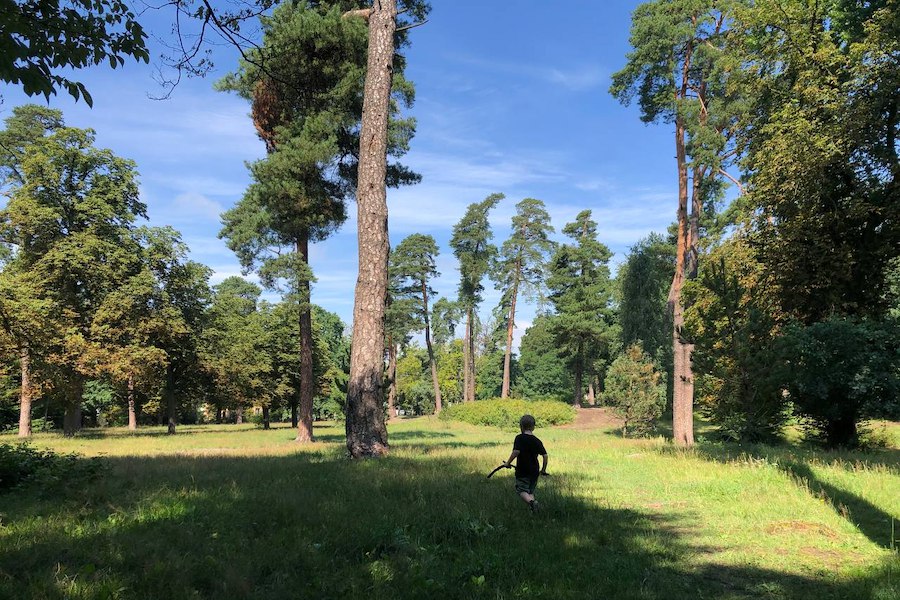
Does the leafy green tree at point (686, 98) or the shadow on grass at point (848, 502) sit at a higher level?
the leafy green tree at point (686, 98)

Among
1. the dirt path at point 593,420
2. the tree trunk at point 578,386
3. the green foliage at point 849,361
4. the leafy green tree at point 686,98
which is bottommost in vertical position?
the dirt path at point 593,420

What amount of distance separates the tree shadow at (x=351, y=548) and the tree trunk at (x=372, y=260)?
3771 mm

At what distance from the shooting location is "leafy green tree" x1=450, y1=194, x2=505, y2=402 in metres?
50.7

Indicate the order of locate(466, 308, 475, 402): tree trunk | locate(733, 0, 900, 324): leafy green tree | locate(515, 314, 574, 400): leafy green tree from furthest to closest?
locate(515, 314, 574, 400): leafy green tree
locate(466, 308, 475, 402): tree trunk
locate(733, 0, 900, 324): leafy green tree

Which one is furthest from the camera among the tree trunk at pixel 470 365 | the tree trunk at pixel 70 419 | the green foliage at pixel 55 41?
the tree trunk at pixel 470 365

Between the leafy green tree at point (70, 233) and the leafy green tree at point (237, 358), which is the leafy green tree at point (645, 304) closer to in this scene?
the leafy green tree at point (237, 358)

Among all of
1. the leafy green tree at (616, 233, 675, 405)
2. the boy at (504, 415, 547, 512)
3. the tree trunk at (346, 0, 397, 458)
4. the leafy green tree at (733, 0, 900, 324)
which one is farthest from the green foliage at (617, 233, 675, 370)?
the boy at (504, 415, 547, 512)

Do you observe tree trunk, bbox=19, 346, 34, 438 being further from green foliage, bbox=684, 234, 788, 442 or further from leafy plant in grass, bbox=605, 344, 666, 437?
leafy plant in grass, bbox=605, 344, 666, 437

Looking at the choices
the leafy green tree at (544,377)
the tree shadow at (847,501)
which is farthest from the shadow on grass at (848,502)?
the leafy green tree at (544,377)

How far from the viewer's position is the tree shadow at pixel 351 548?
11.9ft

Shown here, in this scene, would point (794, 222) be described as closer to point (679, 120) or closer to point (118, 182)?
point (679, 120)

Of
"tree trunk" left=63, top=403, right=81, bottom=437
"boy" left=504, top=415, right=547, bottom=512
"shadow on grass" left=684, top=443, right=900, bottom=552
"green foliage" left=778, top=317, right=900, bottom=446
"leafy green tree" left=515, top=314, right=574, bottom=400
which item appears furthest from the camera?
"leafy green tree" left=515, top=314, right=574, bottom=400

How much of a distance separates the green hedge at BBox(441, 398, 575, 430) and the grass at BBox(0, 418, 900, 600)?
31661mm

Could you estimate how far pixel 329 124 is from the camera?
17.8 meters
